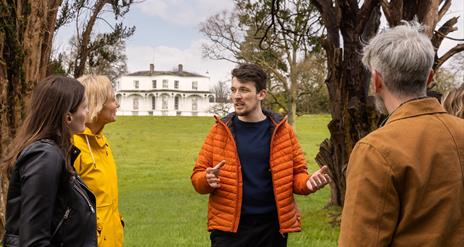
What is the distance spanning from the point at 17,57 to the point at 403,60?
6934 mm

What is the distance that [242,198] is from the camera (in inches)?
170

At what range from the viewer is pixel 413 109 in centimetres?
229

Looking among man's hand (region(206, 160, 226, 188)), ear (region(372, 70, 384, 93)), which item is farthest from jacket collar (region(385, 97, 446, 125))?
man's hand (region(206, 160, 226, 188))

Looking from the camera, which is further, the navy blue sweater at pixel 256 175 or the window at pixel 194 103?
the window at pixel 194 103

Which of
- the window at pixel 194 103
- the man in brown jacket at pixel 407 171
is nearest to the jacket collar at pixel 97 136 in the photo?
the man in brown jacket at pixel 407 171

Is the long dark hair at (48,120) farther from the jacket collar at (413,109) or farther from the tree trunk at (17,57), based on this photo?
the tree trunk at (17,57)

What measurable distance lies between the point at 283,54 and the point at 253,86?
25.8 metres

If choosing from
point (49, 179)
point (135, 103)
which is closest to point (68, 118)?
point (49, 179)

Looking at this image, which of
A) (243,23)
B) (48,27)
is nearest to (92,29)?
(48,27)

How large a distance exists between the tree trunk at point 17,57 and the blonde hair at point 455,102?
20.1 feet

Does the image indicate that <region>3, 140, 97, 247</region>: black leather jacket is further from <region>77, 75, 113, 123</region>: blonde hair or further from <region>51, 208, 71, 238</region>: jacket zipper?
<region>77, 75, 113, 123</region>: blonde hair

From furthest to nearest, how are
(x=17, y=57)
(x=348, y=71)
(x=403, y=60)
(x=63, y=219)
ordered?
1. (x=348, y=71)
2. (x=17, y=57)
3. (x=63, y=219)
4. (x=403, y=60)

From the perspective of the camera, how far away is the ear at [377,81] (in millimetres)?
2336

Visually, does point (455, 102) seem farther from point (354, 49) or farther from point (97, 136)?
point (354, 49)
